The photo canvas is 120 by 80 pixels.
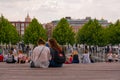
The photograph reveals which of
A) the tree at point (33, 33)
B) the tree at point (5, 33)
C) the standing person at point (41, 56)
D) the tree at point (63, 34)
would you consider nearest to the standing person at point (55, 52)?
the standing person at point (41, 56)

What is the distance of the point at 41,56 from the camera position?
16453 mm

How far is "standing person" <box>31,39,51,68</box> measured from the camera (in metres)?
16.3

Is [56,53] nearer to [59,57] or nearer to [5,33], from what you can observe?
[59,57]

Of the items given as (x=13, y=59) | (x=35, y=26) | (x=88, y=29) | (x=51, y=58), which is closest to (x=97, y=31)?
(x=88, y=29)

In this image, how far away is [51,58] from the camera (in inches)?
663

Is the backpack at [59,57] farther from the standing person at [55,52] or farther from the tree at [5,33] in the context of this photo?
the tree at [5,33]

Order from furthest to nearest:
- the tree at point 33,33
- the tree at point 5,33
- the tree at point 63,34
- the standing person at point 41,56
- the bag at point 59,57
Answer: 1. the tree at point 33,33
2. the tree at point 63,34
3. the tree at point 5,33
4. the bag at point 59,57
5. the standing person at point 41,56

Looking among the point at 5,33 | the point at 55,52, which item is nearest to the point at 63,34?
the point at 5,33

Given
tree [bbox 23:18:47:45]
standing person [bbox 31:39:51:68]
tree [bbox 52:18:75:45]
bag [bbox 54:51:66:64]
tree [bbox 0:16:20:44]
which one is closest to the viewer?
standing person [bbox 31:39:51:68]

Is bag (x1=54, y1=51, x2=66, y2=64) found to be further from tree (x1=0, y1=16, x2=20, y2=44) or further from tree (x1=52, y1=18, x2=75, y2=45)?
tree (x1=52, y1=18, x2=75, y2=45)

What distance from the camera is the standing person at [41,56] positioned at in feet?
53.4

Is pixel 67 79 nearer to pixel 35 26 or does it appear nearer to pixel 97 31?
pixel 97 31

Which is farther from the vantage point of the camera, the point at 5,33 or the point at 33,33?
the point at 33,33

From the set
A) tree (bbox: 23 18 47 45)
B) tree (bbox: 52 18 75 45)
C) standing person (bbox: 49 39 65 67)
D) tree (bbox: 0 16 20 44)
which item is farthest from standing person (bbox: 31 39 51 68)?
tree (bbox: 23 18 47 45)
